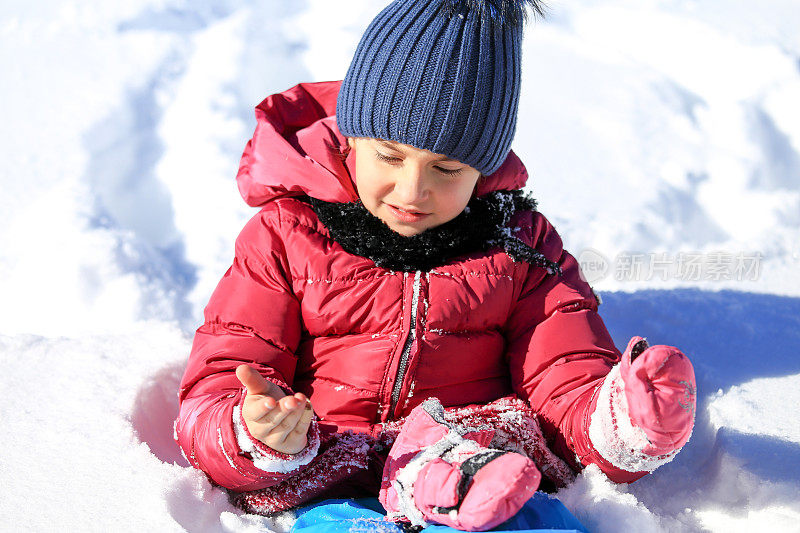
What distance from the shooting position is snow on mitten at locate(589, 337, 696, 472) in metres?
1.25

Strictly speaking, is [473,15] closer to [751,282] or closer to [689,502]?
[689,502]

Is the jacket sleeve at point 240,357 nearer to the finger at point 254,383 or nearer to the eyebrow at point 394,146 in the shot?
the finger at point 254,383

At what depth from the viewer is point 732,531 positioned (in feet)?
4.82

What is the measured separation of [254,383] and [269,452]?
13 centimetres

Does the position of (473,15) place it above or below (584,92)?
above

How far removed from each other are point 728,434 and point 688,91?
6.09 ft

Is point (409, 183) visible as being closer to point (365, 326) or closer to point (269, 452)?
point (365, 326)

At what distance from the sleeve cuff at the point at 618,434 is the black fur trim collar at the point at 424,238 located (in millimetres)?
358

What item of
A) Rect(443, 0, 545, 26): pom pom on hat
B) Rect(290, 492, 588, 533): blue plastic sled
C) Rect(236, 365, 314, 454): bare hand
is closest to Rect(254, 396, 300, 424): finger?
Rect(236, 365, 314, 454): bare hand

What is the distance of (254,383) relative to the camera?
1.19 meters

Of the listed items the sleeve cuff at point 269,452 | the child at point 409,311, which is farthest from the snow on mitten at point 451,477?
the sleeve cuff at point 269,452

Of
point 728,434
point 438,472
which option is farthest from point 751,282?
point 438,472

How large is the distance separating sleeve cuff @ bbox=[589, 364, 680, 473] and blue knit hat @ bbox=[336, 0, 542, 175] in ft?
1.54

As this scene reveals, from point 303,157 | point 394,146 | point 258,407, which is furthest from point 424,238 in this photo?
point 258,407
